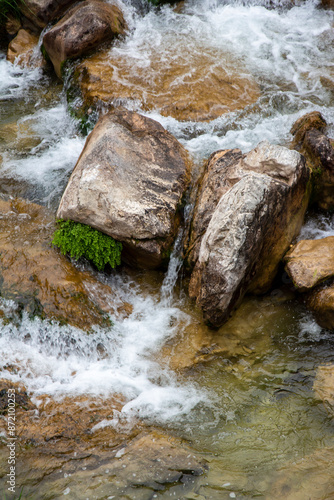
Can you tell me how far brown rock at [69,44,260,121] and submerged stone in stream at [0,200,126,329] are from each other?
3.54 m

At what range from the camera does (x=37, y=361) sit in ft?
16.2

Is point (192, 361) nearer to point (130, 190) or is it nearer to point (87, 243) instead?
point (87, 243)

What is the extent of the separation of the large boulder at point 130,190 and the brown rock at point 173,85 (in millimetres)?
1808

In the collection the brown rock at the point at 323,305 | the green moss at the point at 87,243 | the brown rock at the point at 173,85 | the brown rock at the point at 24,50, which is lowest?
the green moss at the point at 87,243

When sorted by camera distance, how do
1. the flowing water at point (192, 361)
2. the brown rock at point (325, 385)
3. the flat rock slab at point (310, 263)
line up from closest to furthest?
the flowing water at point (192, 361)
the brown rock at point (325, 385)
the flat rock slab at point (310, 263)

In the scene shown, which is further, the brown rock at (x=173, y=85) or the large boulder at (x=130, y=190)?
the brown rock at (x=173, y=85)

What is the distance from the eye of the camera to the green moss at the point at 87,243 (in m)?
5.55

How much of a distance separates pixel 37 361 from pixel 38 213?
2.42 metres

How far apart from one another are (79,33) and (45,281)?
6078mm

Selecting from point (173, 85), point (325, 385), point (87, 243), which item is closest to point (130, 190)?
point (87, 243)

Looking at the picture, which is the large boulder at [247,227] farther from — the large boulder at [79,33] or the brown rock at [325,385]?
the large boulder at [79,33]

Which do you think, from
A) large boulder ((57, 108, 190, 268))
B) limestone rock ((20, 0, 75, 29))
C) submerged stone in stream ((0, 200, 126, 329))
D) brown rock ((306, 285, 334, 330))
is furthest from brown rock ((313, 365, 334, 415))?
limestone rock ((20, 0, 75, 29))

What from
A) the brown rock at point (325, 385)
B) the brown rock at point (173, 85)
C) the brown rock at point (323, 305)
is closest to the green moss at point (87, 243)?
the brown rock at point (323, 305)

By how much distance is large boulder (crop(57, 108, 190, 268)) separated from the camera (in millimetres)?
5488
